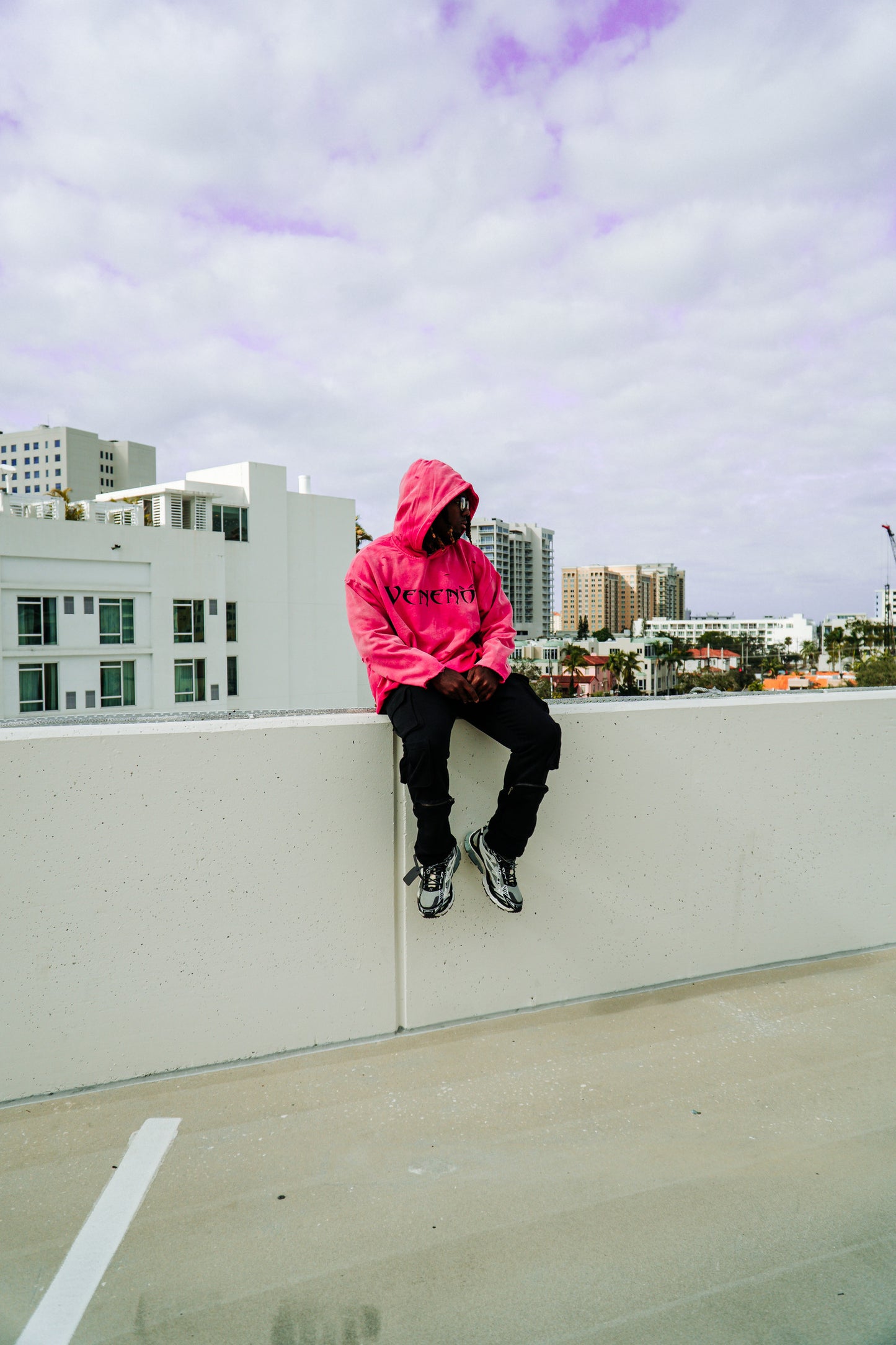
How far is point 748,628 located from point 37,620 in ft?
439

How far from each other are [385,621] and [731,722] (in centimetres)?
119

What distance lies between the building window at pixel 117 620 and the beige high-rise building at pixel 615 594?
256 feet

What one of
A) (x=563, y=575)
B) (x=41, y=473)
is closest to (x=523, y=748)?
(x=41, y=473)

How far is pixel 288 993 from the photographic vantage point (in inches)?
83.1

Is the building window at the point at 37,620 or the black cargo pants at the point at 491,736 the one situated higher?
the building window at the point at 37,620

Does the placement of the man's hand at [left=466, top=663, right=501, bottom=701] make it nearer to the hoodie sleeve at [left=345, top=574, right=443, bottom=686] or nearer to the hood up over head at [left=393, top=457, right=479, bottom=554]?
the hoodie sleeve at [left=345, top=574, right=443, bottom=686]

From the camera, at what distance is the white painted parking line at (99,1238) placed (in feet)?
4.14

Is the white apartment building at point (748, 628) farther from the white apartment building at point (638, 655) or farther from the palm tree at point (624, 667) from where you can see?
the palm tree at point (624, 667)

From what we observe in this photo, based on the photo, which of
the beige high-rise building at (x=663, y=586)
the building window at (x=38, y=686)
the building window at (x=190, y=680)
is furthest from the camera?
the beige high-rise building at (x=663, y=586)

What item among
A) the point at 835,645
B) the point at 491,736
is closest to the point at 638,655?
the point at 835,645

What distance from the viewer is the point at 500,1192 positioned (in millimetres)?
1574

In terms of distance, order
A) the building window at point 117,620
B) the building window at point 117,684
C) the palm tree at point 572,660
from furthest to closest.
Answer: the palm tree at point 572,660 → the building window at point 117,620 → the building window at point 117,684

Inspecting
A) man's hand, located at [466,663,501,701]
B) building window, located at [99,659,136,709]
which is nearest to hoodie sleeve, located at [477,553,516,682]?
man's hand, located at [466,663,501,701]

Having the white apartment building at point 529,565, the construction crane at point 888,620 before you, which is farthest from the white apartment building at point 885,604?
the white apartment building at point 529,565
